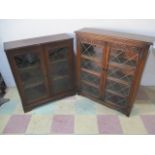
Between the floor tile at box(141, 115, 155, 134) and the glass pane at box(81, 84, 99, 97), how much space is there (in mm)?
738

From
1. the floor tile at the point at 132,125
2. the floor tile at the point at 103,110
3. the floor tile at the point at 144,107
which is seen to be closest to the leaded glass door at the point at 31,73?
the floor tile at the point at 103,110

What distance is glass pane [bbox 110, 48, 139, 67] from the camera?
5.71 ft

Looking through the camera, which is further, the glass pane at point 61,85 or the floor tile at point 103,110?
the glass pane at point 61,85

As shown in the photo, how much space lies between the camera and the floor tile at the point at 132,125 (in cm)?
188

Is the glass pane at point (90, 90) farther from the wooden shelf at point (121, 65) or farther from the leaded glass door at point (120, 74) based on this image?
the wooden shelf at point (121, 65)

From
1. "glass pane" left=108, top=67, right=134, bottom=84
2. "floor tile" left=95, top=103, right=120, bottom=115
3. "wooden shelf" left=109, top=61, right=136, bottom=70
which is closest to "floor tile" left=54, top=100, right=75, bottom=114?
"floor tile" left=95, top=103, right=120, bottom=115

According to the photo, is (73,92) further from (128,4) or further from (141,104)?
(128,4)

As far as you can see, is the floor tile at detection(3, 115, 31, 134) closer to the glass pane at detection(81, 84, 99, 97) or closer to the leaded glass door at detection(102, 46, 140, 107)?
the glass pane at detection(81, 84, 99, 97)

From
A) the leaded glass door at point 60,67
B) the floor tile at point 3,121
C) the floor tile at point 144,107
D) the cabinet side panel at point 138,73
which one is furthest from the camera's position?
the floor tile at point 144,107

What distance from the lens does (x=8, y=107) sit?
2.30m

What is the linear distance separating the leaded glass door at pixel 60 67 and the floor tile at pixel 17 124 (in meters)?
0.55

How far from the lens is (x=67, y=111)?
2.21 metres
